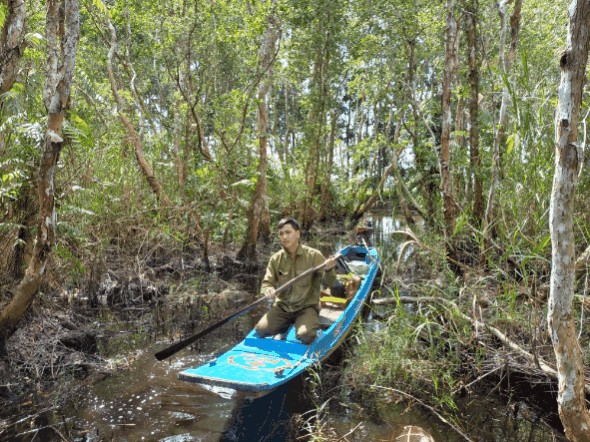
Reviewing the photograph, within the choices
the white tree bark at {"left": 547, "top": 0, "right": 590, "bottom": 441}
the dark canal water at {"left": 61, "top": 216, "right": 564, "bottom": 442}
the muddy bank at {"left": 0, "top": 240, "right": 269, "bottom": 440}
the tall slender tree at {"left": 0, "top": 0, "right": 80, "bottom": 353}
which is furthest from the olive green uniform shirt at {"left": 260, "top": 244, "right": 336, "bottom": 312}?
the white tree bark at {"left": 547, "top": 0, "right": 590, "bottom": 441}

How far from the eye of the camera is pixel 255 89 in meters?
10.6

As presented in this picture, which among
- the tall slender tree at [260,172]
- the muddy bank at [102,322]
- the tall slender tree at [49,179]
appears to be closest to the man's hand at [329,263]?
the muddy bank at [102,322]

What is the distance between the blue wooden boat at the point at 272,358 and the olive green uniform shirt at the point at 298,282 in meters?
0.36

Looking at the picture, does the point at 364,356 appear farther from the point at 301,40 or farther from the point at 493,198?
the point at 301,40

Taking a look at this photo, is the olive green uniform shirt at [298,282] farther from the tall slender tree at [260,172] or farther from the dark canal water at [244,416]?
the tall slender tree at [260,172]

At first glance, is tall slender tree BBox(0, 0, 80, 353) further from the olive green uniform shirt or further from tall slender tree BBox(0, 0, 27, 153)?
the olive green uniform shirt

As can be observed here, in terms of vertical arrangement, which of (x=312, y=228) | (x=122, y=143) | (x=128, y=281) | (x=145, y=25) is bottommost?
(x=128, y=281)

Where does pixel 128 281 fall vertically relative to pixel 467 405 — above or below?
above

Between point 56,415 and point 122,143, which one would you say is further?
point 122,143

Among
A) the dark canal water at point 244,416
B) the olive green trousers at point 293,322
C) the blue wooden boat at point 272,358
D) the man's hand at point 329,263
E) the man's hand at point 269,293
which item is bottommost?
the dark canal water at point 244,416

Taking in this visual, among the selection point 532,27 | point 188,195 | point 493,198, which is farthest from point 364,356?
point 532,27

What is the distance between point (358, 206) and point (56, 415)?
15.5 meters

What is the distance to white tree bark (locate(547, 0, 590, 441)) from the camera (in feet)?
9.85

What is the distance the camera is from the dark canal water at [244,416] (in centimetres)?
441
